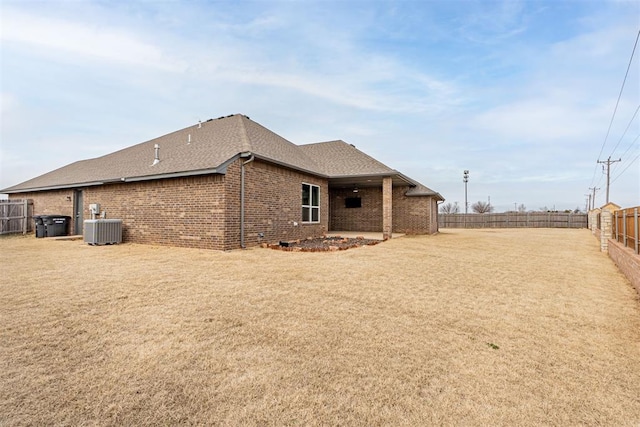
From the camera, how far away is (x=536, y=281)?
627 centimetres

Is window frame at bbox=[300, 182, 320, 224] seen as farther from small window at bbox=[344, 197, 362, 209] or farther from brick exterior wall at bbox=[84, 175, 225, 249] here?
small window at bbox=[344, 197, 362, 209]

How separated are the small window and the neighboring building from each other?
0.14m

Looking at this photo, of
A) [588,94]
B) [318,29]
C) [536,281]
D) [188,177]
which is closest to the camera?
[536,281]

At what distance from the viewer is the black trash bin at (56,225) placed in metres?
14.1

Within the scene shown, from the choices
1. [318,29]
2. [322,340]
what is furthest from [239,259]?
[318,29]

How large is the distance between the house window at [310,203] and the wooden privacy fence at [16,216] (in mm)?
15574

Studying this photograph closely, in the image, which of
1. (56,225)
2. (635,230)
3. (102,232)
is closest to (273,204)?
(102,232)

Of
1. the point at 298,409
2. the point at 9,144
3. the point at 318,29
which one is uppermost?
the point at 318,29

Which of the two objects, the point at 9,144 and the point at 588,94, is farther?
the point at 9,144

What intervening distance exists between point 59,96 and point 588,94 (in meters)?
23.3

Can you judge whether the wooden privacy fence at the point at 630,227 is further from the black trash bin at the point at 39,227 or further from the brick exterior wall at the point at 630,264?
the black trash bin at the point at 39,227

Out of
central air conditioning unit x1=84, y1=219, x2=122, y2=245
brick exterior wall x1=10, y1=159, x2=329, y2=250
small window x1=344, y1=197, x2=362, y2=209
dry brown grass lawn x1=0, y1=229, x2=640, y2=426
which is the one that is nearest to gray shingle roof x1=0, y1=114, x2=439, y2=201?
brick exterior wall x1=10, y1=159, x2=329, y2=250

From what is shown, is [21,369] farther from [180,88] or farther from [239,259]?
[180,88]

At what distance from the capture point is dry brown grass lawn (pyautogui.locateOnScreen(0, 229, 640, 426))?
83.5 inches
